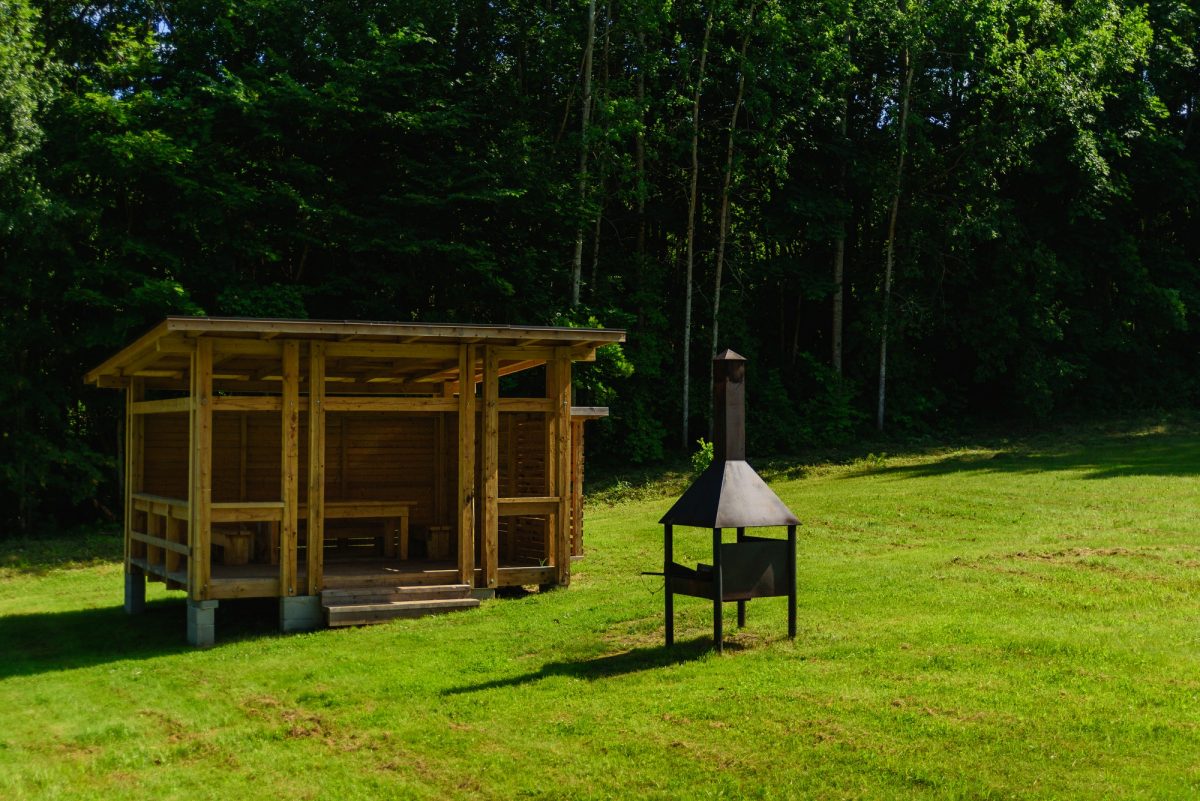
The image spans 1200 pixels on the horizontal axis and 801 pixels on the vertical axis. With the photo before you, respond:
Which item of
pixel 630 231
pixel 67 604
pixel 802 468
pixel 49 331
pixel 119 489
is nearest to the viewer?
pixel 67 604

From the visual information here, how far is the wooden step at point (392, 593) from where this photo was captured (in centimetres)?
1198

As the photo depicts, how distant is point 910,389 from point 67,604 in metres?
21.7

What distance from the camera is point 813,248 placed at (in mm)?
31203

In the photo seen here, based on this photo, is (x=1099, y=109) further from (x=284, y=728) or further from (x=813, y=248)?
(x=284, y=728)

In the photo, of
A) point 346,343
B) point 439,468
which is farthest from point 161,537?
point 439,468

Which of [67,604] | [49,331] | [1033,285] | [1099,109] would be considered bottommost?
[67,604]

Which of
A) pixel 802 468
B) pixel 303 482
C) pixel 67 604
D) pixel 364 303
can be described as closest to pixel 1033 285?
pixel 802 468

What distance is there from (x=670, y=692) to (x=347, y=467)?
7.93 metres

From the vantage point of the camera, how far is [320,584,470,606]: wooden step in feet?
39.3

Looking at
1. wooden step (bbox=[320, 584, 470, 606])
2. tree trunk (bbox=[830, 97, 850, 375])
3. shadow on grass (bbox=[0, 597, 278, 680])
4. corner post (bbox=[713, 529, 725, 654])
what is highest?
tree trunk (bbox=[830, 97, 850, 375])

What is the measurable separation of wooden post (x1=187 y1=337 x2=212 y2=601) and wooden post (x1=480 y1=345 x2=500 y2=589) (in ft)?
9.79

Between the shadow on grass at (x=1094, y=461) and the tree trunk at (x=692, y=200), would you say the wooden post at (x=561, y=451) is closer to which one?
the shadow on grass at (x=1094, y=461)

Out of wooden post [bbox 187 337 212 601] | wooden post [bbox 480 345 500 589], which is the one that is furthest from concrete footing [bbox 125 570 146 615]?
wooden post [bbox 480 345 500 589]

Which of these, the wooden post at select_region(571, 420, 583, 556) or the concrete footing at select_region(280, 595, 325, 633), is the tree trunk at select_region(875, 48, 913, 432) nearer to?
the wooden post at select_region(571, 420, 583, 556)
